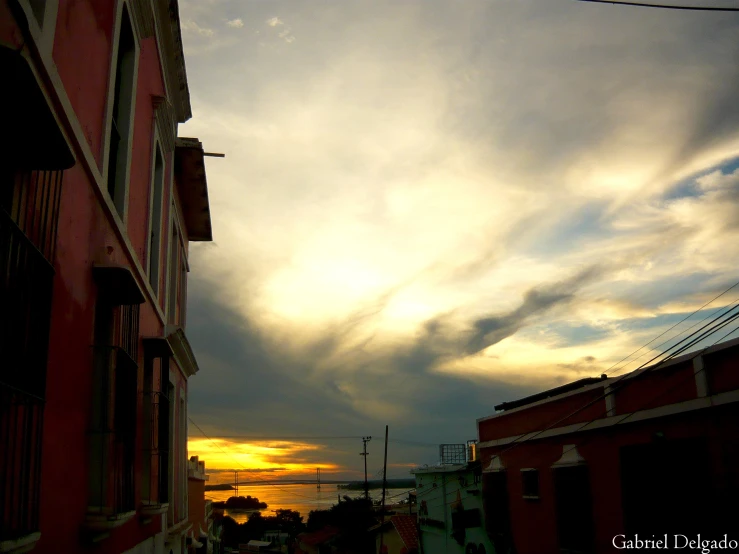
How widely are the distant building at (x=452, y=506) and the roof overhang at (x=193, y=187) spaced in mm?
10734

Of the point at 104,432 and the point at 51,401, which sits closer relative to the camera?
the point at 51,401

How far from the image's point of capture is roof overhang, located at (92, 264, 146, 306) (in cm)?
548

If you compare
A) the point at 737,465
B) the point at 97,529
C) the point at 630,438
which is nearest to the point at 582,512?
the point at 630,438

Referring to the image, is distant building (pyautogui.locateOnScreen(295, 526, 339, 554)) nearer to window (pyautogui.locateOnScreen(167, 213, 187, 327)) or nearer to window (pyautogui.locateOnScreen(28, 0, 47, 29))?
window (pyautogui.locateOnScreen(167, 213, 187, 327))

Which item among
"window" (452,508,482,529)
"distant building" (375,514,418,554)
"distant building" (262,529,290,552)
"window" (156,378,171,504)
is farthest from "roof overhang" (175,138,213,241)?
"distant building" (262,529,290,552)

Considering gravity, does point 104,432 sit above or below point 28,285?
below

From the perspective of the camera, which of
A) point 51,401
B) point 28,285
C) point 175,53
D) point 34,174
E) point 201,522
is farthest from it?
point 201,522

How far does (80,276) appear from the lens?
16.5 ft

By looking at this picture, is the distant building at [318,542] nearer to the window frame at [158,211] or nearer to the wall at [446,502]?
the wall at [446,502]

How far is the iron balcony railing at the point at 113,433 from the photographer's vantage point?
5.26 m

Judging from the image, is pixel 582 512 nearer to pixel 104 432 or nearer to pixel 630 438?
pixel 630 438

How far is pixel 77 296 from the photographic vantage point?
4949 millimetres

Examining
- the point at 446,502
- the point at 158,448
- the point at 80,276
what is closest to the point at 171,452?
the point at 158,448

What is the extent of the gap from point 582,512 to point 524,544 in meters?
3.14
